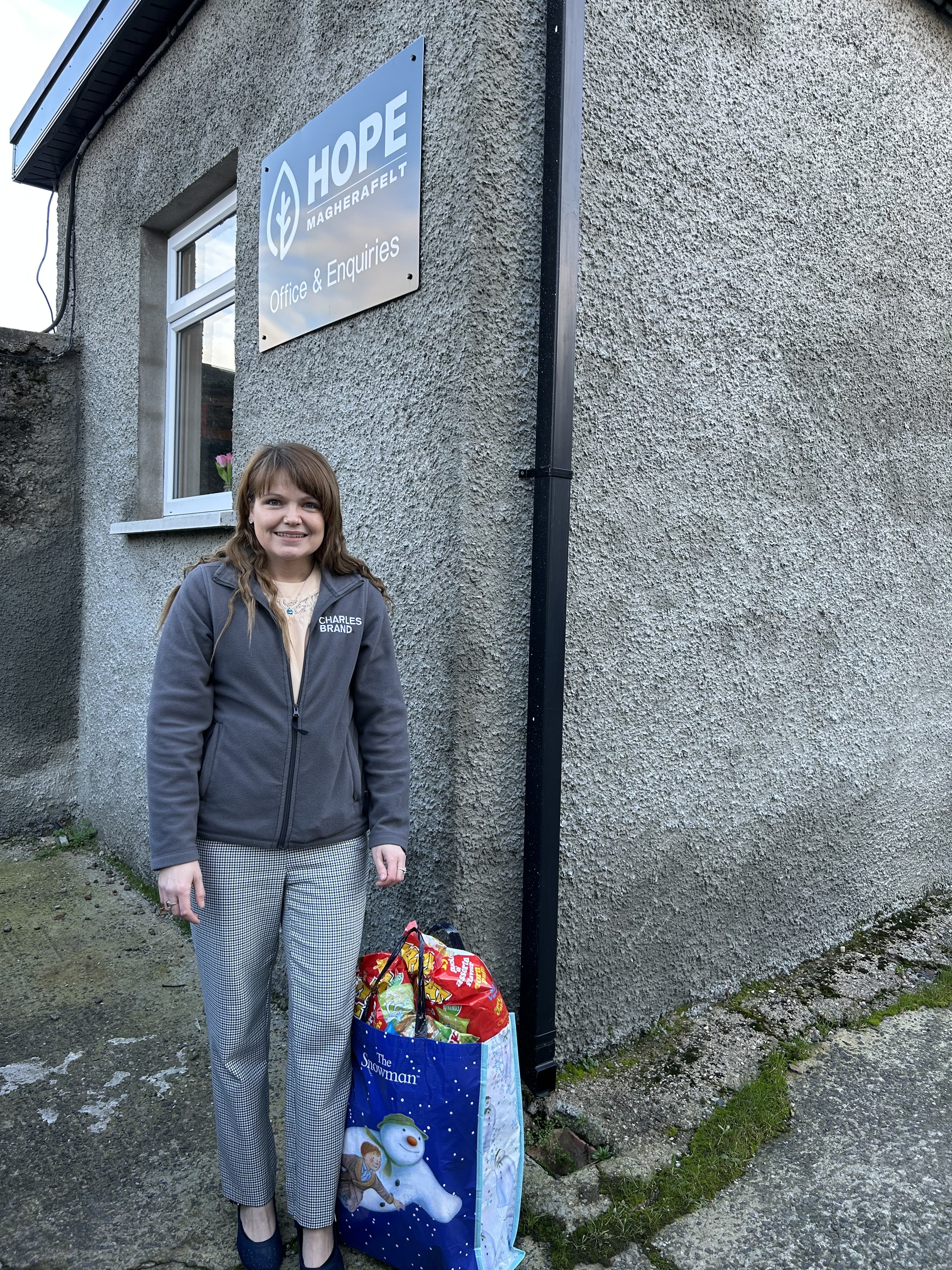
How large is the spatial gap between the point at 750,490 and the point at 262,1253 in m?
2.44

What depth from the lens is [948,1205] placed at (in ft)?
6.83

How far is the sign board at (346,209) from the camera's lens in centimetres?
238

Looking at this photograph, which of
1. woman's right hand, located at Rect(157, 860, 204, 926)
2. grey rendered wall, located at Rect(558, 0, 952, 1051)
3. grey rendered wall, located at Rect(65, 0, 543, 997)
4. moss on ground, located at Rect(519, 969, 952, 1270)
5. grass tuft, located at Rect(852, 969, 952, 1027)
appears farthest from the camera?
grass tuft, located at Rect(852, 969, 952, 1027)

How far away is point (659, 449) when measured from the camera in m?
2.65

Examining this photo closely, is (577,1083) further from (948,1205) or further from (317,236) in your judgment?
(317,236)

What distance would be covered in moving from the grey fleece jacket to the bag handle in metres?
0.21

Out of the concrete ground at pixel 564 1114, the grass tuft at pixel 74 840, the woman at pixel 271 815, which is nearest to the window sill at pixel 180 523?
the woman at pixel 271 815

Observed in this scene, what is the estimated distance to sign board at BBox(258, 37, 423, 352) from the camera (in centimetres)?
238

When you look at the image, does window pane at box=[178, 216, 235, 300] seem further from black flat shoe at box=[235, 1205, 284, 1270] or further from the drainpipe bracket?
black flat shoe at box=[235, 1205, 284, 1270]

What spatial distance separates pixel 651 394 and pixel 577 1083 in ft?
6.42

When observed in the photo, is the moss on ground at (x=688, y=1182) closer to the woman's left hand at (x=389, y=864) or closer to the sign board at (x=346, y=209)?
the woman's left hand at (x=389, y=864)

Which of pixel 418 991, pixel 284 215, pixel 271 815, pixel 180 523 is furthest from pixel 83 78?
pixel 418 991

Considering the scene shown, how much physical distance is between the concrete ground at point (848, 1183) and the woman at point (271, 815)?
86cm

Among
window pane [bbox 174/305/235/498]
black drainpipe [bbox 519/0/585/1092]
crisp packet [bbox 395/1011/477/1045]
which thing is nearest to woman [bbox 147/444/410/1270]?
crisp packet [bbox 395/1011/477/1045]
